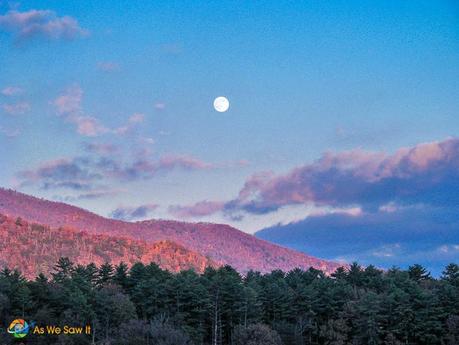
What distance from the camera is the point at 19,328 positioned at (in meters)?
79.8

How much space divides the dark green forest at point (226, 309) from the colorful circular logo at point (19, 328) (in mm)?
964

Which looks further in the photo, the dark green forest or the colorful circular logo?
the dark green forest

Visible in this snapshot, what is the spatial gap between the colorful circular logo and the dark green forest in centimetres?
96

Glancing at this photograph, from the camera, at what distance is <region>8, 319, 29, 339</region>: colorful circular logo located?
7844 cm

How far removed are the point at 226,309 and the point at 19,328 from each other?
99.8 ft

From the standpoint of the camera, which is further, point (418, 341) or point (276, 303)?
point (276, 303)

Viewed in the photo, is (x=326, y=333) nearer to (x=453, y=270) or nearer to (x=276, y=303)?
(x=276, y=303)

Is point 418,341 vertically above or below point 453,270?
below

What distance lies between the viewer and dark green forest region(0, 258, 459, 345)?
80.5 meters

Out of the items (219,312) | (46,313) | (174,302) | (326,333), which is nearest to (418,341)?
(326,333)

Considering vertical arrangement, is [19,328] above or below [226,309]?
below

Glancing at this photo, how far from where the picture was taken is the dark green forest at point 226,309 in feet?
264

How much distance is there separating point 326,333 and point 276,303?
1076cm

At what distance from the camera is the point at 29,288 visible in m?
88.8
